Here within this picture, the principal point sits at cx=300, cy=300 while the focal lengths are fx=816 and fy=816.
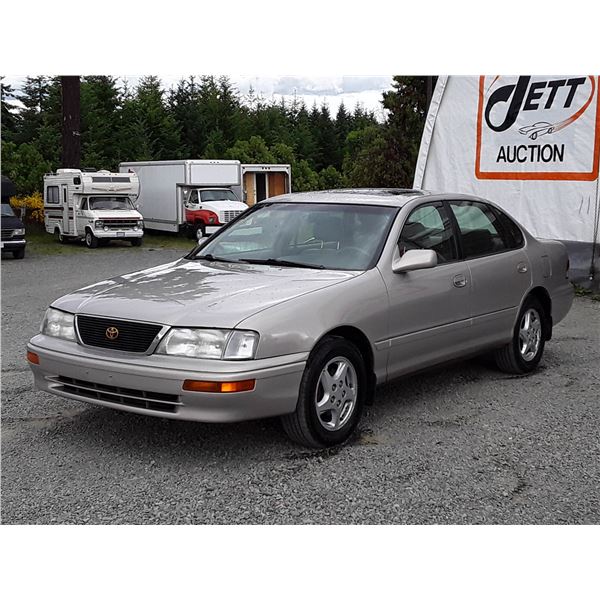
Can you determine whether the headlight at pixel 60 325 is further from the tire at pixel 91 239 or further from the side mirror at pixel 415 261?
the tire at pixel 91 239

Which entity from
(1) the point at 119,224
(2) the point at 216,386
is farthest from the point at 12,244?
(2) the point at 216,386

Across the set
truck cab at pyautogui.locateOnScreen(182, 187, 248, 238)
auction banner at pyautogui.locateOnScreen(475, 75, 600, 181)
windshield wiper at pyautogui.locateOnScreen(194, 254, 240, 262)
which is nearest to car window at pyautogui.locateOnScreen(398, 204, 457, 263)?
windshield wiper at pyautogui.locateOnScreen(194, 254, 240, 262)

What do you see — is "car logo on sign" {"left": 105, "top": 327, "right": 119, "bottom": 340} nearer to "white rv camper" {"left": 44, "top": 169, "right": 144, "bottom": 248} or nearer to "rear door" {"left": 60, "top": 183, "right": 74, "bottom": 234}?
"white rv camper" {"left": 44, "top": 169, "right": 144, "bottom": 248}

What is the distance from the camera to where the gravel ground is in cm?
406

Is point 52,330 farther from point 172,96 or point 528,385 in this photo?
point 172,96

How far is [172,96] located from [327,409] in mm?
42527

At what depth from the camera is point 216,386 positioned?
14.3 feet

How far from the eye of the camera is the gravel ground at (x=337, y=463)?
406cm

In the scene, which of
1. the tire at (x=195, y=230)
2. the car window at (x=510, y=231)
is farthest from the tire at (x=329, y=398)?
the tire at (x=195, y=230)

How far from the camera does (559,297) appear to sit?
24.0 feet

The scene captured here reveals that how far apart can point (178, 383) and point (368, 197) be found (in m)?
2.39

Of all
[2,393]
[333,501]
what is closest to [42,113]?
[2,393]

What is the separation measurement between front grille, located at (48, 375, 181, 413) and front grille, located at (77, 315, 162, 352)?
234 mm

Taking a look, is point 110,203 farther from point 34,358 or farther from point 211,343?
Result: point 211,343
